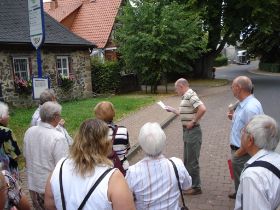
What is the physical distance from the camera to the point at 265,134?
2850mm

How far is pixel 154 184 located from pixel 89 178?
2.48 feet

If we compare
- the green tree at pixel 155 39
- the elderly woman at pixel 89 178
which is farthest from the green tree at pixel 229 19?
the elderly woman at pixel 89 178

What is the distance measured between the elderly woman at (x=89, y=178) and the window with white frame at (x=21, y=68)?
1516 centimetres

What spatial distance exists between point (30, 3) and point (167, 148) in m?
4.78

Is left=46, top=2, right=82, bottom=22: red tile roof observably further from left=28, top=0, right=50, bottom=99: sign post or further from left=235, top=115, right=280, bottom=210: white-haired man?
left=235, top=115, right=280, bottom=210: white-haired man

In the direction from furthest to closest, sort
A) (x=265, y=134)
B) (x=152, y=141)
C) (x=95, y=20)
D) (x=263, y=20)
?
(x=95, y=20)
(x=263, y=20)
(x=152, y=141)
(x=265, y=134)

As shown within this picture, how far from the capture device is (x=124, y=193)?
2.51 meters

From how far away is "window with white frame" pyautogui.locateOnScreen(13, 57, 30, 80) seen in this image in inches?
668

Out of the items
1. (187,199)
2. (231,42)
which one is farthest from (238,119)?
(231,42)

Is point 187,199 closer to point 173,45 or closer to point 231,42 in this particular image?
point 173,45

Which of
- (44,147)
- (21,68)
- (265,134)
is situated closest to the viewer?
(265,134)

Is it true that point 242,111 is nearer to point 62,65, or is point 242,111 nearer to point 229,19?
point 62,65

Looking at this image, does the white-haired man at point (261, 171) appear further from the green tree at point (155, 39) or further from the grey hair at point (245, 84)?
the green tree at point (155, 39)

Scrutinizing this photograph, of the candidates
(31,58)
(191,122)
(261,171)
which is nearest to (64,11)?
(31,58)
